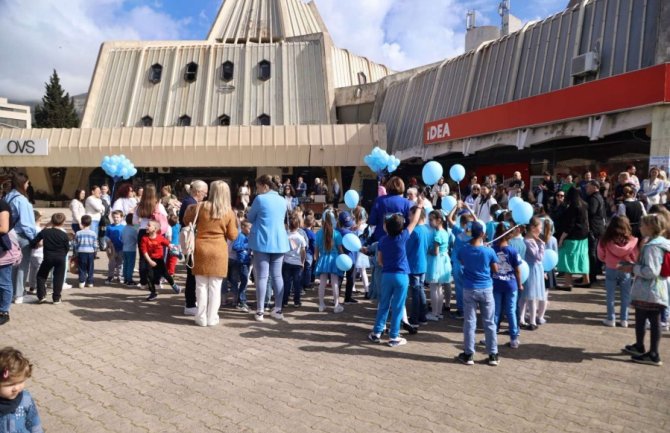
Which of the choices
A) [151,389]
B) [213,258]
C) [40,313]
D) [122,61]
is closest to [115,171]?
[40,313]

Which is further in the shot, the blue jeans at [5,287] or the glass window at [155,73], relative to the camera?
the glass window at [155,73]

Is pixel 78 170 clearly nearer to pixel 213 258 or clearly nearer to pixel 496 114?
pixel 496 114

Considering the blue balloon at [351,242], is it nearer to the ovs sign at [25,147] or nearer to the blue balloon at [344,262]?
the blue balloon at [344,262]

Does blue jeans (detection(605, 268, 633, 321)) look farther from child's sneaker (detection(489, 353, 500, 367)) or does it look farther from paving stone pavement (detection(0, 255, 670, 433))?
child's sneaker (detection(489, 353, 500, 367))

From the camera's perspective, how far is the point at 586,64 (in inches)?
516

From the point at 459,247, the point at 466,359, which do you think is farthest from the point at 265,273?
the point at 466,359

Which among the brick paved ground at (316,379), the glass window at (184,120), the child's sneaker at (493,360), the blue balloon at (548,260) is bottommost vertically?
the brick paved ground at (316,379)

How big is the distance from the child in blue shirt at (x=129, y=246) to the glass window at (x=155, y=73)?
2459 cm

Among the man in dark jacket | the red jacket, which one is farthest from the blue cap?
the man in dark jacket

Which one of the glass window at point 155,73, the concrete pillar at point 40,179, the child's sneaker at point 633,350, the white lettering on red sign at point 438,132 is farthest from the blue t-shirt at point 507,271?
the concrete pillar at point 40,179

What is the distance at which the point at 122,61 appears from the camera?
30.9 metres

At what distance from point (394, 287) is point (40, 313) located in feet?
17.0

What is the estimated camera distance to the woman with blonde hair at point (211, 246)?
6039 millimetres

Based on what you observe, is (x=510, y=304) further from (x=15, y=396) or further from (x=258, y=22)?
(x=258, y=22)
